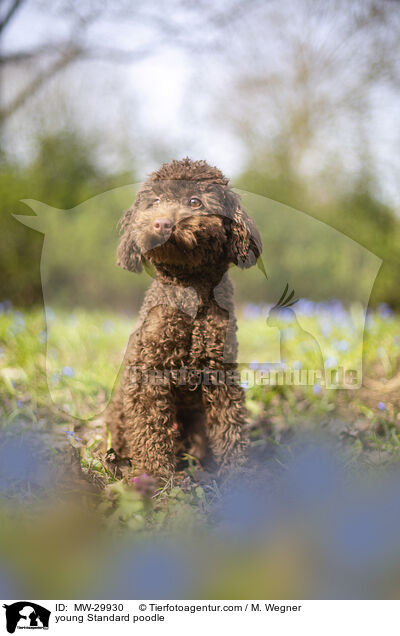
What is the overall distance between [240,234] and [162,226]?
Result: 40 cm

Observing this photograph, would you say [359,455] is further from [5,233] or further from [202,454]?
[5,233]

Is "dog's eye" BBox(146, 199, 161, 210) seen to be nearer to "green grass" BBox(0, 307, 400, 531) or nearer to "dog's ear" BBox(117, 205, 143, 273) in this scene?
"dog's ear" BBox(117, 205, 143, 273)

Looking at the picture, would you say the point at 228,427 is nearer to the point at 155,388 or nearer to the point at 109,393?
the point at 155,388

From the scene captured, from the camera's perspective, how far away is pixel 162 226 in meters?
Answer: 1.89

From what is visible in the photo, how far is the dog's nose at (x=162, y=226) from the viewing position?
1889 mm

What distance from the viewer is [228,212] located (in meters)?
2.12

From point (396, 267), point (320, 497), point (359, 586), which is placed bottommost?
point (359, 586)

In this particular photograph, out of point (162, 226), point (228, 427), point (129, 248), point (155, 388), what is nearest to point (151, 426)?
point (155, 388)

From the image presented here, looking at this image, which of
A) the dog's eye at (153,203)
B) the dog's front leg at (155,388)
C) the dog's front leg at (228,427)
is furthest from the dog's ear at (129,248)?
the dog's front leg at (228,427)

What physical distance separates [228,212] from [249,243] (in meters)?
0.16

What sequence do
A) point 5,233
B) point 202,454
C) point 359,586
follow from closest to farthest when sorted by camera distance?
1. point 359,586
2. point 202,454
3. point 5,233

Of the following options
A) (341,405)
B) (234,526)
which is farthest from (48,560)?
(341,405)

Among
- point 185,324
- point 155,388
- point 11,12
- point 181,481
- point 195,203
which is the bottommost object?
point 181,481

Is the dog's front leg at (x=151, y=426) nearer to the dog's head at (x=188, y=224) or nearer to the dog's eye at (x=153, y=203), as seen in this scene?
the dog's head at (x=188, y=224)
